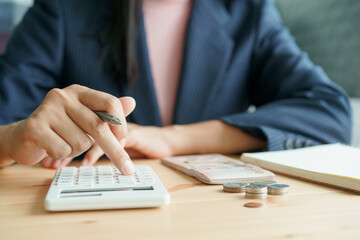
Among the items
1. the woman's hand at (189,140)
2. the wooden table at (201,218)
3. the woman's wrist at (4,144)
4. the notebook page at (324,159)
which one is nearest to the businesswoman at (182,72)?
the woman's hand at (189,140)

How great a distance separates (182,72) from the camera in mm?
1136

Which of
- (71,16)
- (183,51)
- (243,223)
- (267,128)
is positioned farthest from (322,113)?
(71,16)

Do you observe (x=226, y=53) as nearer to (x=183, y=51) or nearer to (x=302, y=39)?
(x=183, y=51)

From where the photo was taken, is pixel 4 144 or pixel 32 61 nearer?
pixel 4 144

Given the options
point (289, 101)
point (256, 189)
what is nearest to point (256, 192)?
point (256, 189)

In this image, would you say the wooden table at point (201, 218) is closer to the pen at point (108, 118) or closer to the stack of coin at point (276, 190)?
the stack of coin at point (276, 190)

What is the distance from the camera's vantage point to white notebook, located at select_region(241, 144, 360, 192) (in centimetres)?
52

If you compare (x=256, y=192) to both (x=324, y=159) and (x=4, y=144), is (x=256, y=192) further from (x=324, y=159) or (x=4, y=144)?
(x=4, y=144)

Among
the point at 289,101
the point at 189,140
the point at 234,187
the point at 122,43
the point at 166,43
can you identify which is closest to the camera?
the point at 234,187

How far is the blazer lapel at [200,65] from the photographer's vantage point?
113 centimetres

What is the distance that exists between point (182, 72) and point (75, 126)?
63 centimetres

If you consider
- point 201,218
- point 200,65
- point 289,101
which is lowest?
point 201,218

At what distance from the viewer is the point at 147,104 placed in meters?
1.10

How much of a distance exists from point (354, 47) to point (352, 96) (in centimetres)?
17
